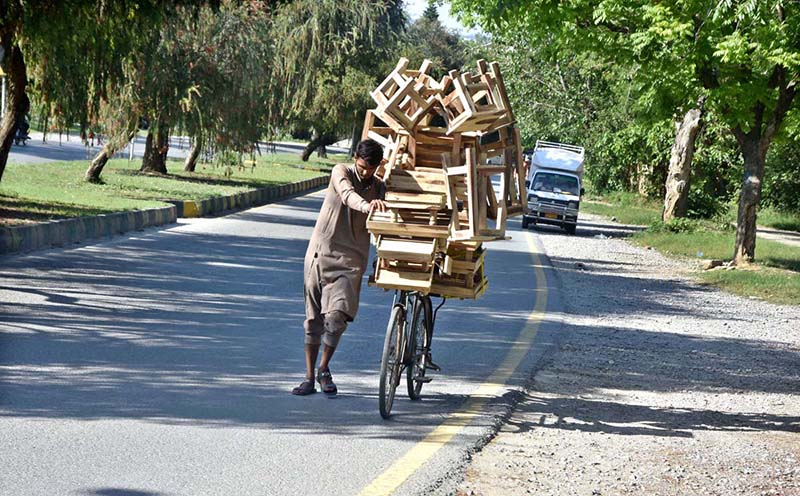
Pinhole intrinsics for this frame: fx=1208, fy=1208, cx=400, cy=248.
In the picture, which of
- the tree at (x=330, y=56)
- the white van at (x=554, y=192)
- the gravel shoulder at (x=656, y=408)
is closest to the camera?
the gravel shoulder at (x=656, y=408)

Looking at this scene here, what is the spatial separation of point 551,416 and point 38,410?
3739 mm

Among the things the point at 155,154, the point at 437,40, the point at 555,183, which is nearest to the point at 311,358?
the point at 555,183

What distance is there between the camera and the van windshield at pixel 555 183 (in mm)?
36812

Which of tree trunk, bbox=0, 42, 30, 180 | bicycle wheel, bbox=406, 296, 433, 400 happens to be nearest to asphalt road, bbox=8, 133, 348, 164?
tree trunk, bbox=0, 42, 30, 180

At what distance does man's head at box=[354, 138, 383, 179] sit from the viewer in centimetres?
872

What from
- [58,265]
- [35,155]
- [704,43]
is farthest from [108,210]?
[35,155]

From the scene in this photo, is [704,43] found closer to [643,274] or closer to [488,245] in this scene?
[643,274]

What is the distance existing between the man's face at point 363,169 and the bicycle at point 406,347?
88 centimetres

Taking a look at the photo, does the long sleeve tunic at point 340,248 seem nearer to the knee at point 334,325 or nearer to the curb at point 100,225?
the knee at point 334,325

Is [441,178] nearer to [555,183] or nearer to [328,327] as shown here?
[328,327]

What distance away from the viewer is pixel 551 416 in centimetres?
913

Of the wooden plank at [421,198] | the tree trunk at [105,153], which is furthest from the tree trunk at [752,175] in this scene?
the wooden plank at [421,198]

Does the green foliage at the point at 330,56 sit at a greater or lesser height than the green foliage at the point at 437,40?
lesser

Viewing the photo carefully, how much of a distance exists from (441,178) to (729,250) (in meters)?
21.7
